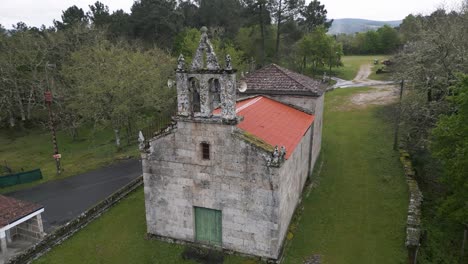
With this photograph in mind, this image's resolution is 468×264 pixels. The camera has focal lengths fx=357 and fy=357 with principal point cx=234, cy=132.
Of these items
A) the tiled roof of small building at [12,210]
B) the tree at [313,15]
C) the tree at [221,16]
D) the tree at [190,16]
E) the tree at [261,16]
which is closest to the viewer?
the tiled roof of small building at [12,210]

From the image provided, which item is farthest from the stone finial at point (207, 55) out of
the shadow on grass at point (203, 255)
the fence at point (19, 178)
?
the fence at point (19, 178)

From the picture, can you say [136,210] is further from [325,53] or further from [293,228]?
[325,53]

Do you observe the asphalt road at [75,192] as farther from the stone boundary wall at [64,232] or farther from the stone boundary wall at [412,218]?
the stone boundary wall at [412,218]

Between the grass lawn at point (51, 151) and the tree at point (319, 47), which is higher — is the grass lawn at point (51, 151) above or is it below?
below

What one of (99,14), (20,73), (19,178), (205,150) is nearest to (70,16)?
(99,14)

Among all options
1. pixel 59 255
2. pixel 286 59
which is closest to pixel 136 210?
pixel 59 255

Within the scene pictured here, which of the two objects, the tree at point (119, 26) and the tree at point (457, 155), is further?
the tree at point (119, 26)
